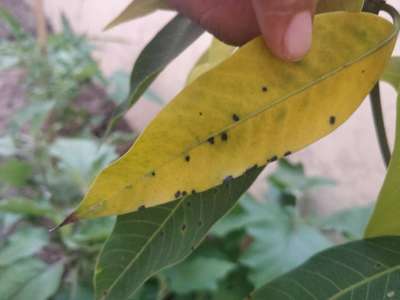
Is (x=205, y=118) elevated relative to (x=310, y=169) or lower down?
elevated

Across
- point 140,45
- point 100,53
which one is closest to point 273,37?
point 140,45

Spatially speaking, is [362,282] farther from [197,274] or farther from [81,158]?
[81,158]

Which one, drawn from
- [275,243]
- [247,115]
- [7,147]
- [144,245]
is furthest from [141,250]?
[7,147]

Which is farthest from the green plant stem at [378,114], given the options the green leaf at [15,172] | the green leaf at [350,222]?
the green leaf at [15,172]

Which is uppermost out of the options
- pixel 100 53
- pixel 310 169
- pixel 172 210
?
pixel 172 210

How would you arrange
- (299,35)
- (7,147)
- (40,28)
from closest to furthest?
(299,35), (7,147), (40,28)

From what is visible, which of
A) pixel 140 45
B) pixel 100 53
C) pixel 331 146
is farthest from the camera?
pixel 100 53

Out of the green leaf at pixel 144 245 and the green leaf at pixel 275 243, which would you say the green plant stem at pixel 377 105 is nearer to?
the green leaf at pixel 144 245

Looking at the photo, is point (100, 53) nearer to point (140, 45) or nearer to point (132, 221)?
point (140, 45)
